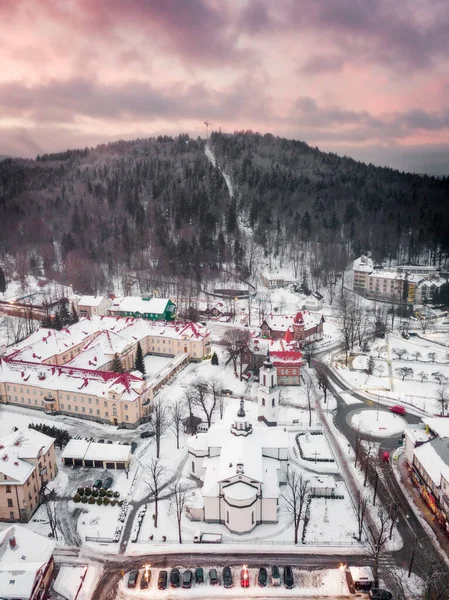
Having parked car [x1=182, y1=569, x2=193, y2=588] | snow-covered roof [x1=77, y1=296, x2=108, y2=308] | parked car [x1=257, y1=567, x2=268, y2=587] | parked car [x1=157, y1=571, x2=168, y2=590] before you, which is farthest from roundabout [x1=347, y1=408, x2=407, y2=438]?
snow-covered roof [x1=77, y1=296, x2=108, y2=308]

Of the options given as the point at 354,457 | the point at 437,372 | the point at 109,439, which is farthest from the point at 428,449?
the point at 109,439

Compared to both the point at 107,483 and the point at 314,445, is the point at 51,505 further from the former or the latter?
the point at 314,445

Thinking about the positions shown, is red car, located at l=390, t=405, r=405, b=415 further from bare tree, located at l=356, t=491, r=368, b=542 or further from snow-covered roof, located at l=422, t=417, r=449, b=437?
bare tree, located at l=356, t=491, r=368, b=542

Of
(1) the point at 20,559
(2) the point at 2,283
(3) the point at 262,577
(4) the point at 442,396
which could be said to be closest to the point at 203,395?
(3) the point at 262,577

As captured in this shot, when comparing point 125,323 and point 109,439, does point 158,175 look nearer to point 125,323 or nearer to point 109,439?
point 125,323

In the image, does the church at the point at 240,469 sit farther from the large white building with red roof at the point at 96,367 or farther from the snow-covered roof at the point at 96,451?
the large white building with red roof at the point at 96,367

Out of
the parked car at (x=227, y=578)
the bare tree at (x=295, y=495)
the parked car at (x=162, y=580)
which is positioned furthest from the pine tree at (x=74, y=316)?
the parked car at (x=227, y=578)
